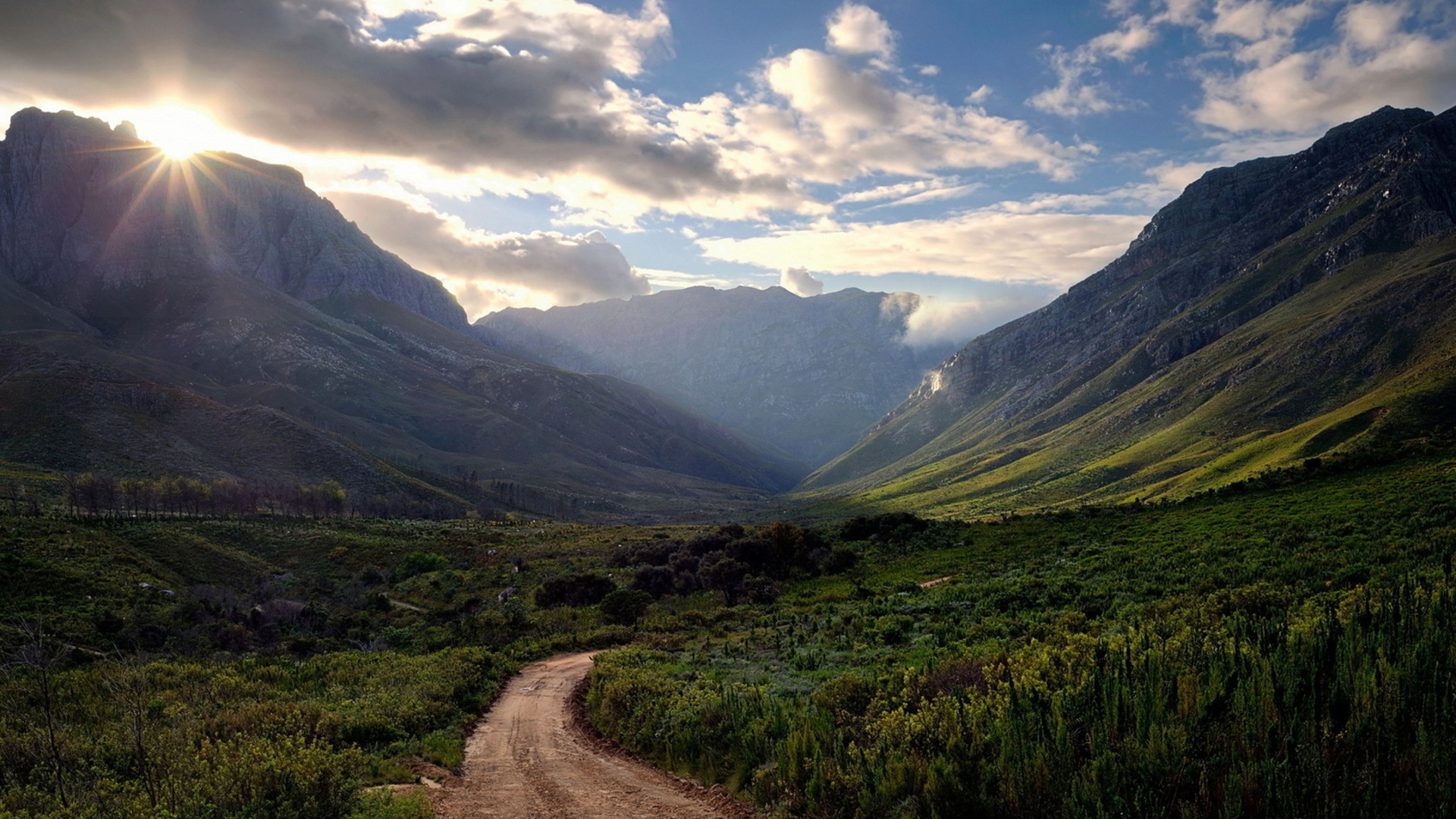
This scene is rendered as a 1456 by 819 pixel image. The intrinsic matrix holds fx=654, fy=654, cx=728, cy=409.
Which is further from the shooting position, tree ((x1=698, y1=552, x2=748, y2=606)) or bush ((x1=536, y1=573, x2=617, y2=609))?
bush ((x1=536, y1=573, x2=617, y2=609))

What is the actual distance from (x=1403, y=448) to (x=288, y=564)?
101 meters

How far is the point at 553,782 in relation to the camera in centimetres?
1463

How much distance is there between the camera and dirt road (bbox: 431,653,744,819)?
12836mm

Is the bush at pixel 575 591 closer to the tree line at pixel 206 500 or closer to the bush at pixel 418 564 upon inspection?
the bush at pixel 418 564

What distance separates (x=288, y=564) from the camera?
7225 centimetres

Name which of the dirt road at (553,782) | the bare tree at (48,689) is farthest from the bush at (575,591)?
the dirt road at (553,782)

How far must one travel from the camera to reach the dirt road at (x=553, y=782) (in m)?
12.8

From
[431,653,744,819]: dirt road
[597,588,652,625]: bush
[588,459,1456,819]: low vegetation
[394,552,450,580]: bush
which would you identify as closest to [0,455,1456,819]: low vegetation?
[588,459,1456,819]: low vegetation

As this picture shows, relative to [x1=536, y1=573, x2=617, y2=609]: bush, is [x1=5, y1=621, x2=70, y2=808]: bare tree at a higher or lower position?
higher

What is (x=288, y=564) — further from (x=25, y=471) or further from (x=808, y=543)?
(x=25, y=471)

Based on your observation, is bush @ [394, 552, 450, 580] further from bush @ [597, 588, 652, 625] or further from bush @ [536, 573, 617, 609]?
bush @ [597, 588, 652, 625]

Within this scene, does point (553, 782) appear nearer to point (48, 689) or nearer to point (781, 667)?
point (48, 689)

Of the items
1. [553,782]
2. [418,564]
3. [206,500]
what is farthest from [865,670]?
[206,500]

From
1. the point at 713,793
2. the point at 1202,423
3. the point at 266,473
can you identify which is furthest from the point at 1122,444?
the point at 266,473
